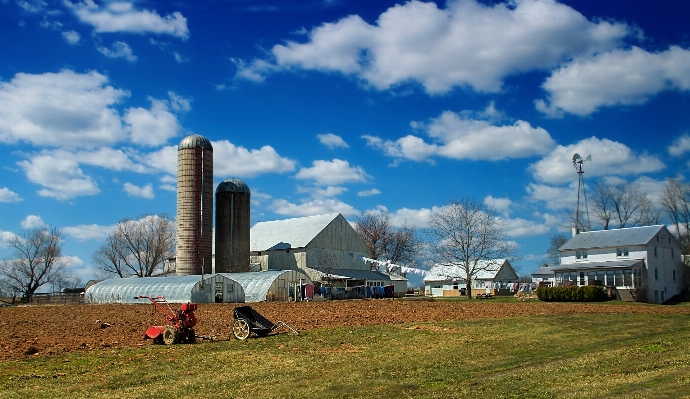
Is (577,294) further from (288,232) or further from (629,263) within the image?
(288,232)

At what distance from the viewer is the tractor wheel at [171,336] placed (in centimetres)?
1903

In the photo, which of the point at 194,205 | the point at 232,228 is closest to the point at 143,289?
the point at 194,205

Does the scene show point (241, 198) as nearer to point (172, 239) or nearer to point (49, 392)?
point (172, 239)

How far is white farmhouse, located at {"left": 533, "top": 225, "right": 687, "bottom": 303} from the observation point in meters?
53.9

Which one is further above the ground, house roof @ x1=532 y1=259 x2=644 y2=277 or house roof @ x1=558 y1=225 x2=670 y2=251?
house roof @ x1=558 y1=225 x2=670 y2=251

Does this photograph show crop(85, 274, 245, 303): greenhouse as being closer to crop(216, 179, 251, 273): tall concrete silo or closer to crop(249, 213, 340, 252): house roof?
crop(216, 179, 251, 273): tall concrete silo

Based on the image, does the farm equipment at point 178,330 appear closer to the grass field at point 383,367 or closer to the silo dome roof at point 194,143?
the grass field at point 383,367

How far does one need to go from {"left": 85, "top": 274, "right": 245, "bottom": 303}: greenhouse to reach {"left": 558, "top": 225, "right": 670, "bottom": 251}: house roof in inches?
1258

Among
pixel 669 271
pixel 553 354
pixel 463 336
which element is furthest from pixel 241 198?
pixel 553 354

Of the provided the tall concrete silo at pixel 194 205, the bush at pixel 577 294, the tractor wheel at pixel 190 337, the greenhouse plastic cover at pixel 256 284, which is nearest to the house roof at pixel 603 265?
the bush at pixel 577 294

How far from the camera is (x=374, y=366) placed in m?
14.5

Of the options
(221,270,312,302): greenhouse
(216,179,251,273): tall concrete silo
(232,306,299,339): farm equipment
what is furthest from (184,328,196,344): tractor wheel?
(216,179,251,273): tall concrete silo

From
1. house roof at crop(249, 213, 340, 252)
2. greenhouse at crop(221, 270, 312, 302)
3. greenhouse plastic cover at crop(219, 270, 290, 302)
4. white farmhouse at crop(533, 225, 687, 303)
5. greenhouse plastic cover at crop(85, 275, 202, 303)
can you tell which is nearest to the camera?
greenhouse plastic cover at crop(85, 275, 202, 303)

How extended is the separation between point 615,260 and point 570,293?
1023cm
